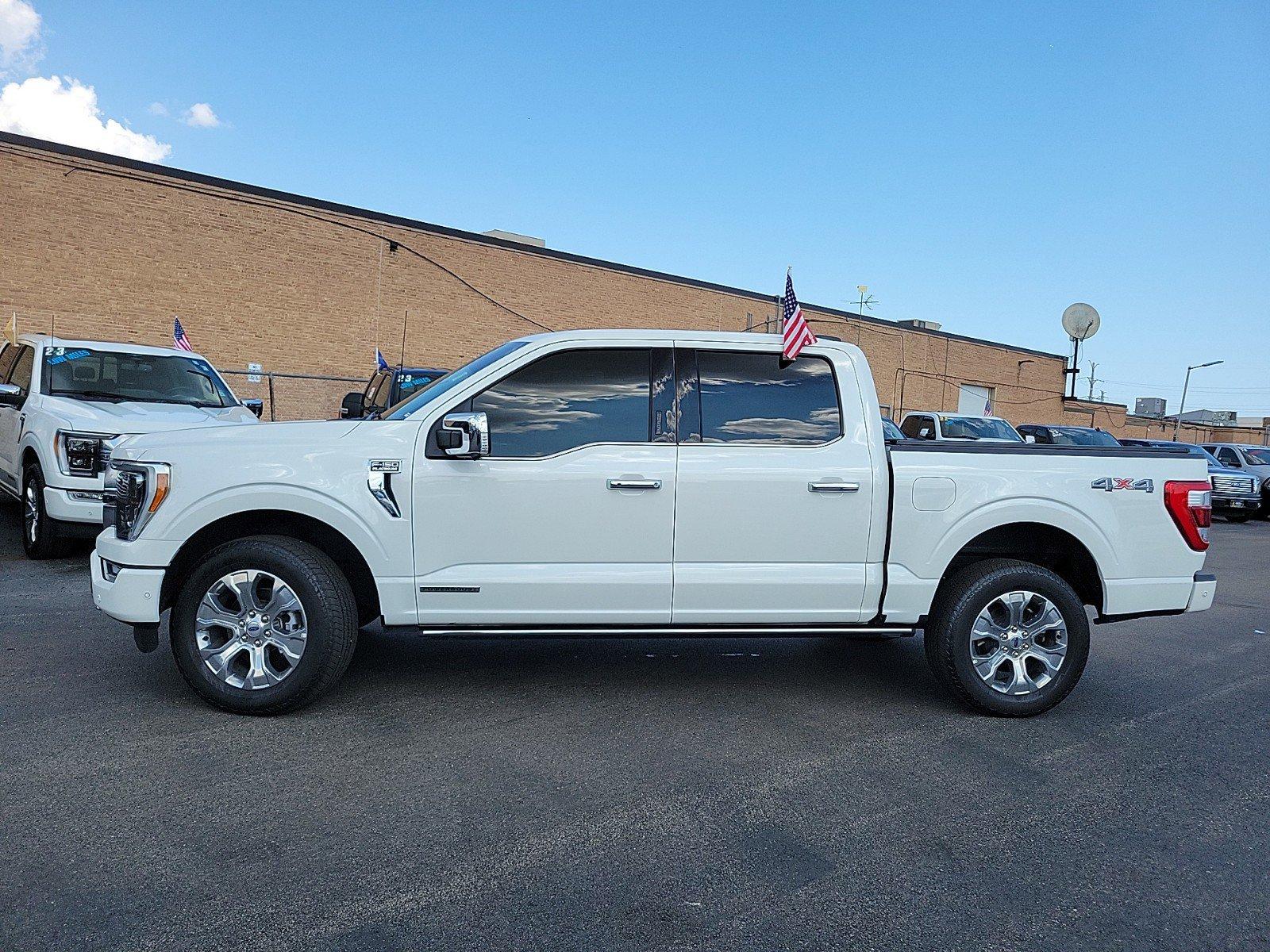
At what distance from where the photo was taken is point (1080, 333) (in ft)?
103

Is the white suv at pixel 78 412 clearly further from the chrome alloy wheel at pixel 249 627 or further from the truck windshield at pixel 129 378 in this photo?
the chrome alloy wheel at pixel 249 627

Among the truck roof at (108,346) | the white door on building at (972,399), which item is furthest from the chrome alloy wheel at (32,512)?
the white door on building at (972,399)

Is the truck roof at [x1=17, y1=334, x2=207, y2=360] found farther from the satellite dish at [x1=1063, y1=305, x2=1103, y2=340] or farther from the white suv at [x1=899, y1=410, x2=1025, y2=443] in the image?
the satellite dish at [x1=1063, y1=305, x2=1103, y2=340]

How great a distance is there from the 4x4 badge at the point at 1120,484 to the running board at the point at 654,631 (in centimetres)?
128

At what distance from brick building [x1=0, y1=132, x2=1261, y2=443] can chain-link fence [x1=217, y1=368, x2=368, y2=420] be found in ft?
0.14

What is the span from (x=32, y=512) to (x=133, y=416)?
4.65ft

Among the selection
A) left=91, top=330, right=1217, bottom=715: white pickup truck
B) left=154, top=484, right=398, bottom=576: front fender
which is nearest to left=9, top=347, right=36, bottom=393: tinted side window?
left=91, top=330, right=1217, bottom=715: white pickup truck

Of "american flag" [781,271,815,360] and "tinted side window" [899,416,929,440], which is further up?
"american flag" [781,271,815,360]

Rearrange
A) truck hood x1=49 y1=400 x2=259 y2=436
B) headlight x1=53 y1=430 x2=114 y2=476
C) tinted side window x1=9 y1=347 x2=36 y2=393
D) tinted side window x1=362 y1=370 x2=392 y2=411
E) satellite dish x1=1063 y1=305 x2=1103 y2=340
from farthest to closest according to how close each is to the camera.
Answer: satellite dish x1=1063 y1=305 x2=1103 y2=340 → tinted side window x1=362 y1=370 x2=392 y2=411 → tinted side window x1=9 y1=347 x2=36 y2=393 → truck hood x1=49 y1=400 x2=259 y2=436 → headlight x1=53 y1=430 x2=114 y2=476

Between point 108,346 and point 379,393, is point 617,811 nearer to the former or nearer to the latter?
point 108,346

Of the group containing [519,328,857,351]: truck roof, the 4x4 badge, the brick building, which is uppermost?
the brick building

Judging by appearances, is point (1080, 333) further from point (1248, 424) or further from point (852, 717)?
point (1248, 424)

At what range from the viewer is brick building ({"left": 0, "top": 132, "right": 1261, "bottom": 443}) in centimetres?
1941

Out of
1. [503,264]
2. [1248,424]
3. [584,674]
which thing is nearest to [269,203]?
[503,264]
